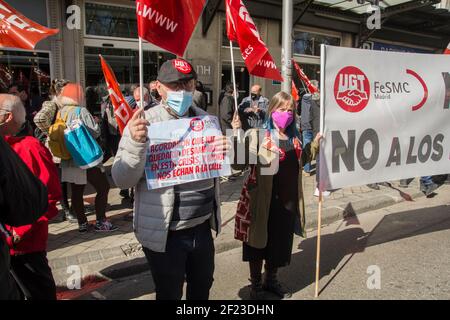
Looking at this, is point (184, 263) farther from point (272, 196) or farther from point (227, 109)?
point (227, 109)

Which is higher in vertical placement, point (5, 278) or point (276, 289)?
point (5, 278)

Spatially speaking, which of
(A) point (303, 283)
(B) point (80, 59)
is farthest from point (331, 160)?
(B) point (80, 59)

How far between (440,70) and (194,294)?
12.3 ft

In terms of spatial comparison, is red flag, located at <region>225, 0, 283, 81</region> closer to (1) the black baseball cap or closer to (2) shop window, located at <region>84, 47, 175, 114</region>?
(1) the black baseball cap

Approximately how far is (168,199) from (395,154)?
111 inches

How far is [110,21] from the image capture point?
9.48 metres

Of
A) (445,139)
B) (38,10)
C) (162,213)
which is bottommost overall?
(162,213)

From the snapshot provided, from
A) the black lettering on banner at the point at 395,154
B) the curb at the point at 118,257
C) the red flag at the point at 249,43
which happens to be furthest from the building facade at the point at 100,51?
the black lettering on banner at the point at 395,154

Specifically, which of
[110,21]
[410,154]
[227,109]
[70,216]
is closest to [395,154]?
[410,154]

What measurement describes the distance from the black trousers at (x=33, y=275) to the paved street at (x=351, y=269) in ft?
3.43

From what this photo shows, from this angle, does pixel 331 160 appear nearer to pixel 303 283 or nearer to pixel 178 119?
pixel 303 283

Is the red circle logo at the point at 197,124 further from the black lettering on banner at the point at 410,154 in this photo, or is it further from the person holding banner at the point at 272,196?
the black lettering on banner at the point at 410,154

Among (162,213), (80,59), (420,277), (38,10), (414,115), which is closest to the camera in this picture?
(162,213)

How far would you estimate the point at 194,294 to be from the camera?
2.50 metres
